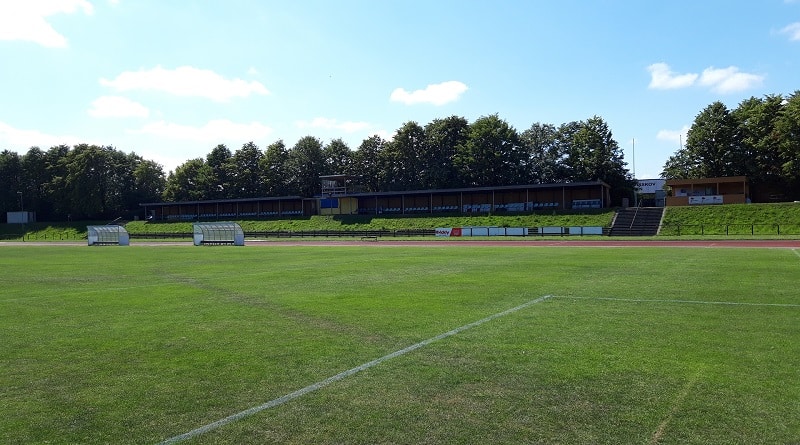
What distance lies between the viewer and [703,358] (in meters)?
6.99

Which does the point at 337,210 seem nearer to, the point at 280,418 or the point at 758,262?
the point at 758,262

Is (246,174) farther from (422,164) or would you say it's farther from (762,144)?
(762,144)

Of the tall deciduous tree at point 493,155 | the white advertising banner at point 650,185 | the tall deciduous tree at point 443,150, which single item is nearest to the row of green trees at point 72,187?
the tall deciduous tree at point 443,150

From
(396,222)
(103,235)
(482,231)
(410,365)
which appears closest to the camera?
(410,365)

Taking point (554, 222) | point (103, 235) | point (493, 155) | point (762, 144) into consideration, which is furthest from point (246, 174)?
point (762, 144)

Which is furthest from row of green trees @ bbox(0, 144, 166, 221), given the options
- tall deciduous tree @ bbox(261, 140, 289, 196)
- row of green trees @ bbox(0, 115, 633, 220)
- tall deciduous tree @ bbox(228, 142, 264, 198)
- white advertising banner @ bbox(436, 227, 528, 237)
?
white advertising banner @ bbox(436, 227, 528, 237)

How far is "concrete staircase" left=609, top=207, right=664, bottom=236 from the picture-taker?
55.1 meters

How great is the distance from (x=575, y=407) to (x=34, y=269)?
78.3 ft

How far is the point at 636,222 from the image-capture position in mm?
59094

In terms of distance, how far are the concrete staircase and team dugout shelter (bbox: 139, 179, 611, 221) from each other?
6133 mm

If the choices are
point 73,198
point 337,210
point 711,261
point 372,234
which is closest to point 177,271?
point 711,261

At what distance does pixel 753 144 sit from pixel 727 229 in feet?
97.2

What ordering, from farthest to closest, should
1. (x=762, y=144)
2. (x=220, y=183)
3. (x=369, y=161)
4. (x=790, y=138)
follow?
(x=220, y=183) → (x=369, y=161) → (x=762, y=144) → (x=790, y=138)

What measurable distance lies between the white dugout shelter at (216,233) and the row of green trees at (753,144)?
201 ft
